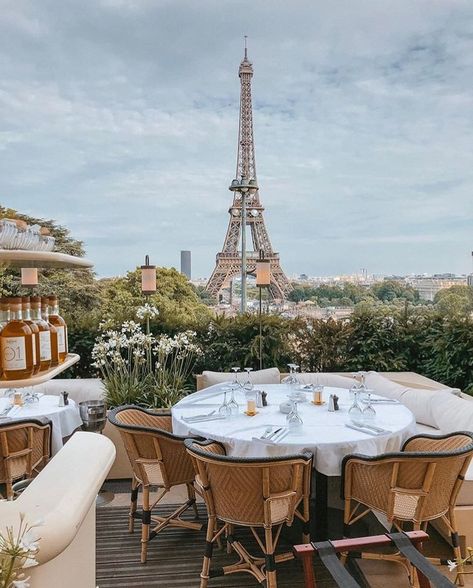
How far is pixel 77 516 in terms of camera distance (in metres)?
1.31

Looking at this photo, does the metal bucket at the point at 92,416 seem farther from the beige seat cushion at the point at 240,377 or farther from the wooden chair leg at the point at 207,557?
the beige seat cushion at the point at 240,377

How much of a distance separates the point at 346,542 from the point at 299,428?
1186mm

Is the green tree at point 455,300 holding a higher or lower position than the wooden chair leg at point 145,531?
higher

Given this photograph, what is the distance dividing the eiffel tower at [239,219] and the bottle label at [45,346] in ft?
44.6

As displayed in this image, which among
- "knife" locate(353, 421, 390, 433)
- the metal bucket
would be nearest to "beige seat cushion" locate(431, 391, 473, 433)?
"knife" locate(353, 421, 390, 433)

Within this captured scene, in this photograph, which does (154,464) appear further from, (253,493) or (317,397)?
(317,397)

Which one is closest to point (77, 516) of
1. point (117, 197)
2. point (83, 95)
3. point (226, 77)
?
point (83, 95)

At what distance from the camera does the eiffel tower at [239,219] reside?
50.7ft

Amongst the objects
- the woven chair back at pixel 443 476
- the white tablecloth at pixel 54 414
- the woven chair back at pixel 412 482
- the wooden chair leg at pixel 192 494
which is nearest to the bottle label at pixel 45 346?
the woven chair back at pixel 412 482

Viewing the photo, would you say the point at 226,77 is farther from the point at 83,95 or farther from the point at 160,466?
the point at 160,466

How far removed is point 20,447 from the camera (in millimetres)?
3385

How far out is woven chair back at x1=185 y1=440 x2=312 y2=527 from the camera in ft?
7.92

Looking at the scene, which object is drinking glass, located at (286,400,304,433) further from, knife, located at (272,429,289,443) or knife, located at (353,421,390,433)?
knife, located at (353,421,390,433)

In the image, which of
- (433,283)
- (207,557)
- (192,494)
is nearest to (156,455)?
(192,494)
